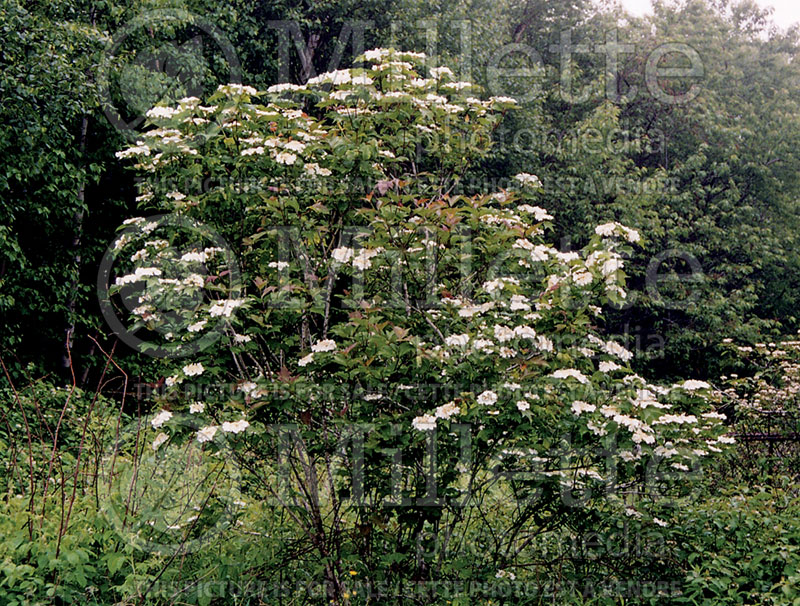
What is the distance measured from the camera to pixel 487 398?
3.21m

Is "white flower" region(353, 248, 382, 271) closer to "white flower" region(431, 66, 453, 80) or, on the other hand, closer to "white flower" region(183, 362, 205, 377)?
"white flower" region(183, 362, 205, 377)

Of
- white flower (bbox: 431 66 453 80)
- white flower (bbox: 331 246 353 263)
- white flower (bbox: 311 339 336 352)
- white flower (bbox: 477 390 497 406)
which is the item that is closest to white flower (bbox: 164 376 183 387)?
white flower (bbox: 311 339 336 352)

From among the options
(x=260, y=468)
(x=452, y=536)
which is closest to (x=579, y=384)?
(x=452, y=536)

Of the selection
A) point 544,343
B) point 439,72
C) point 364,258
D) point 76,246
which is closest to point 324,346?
point 364,258

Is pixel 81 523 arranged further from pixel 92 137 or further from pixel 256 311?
pixel 92 137

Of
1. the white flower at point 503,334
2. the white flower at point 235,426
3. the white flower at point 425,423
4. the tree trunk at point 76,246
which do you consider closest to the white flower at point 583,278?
the white flower at point 503,334

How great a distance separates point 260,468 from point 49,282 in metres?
4.78

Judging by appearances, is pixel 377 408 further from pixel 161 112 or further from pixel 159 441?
pixel 161 112

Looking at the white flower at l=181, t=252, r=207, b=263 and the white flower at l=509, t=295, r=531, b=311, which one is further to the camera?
the white flower at l=181, t=252, r=207, b=263

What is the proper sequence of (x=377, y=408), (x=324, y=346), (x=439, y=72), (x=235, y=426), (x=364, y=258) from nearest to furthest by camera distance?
(x=235, y=426)
(x=324, y=346)
(x=364, y=258)
(x=377, y=408)
(x=439, y=72)

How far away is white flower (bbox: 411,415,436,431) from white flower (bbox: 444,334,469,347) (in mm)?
364

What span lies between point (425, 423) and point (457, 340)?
1.38 ft

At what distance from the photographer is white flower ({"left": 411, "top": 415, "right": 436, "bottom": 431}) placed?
128 inches

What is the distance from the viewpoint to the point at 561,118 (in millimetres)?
13859
